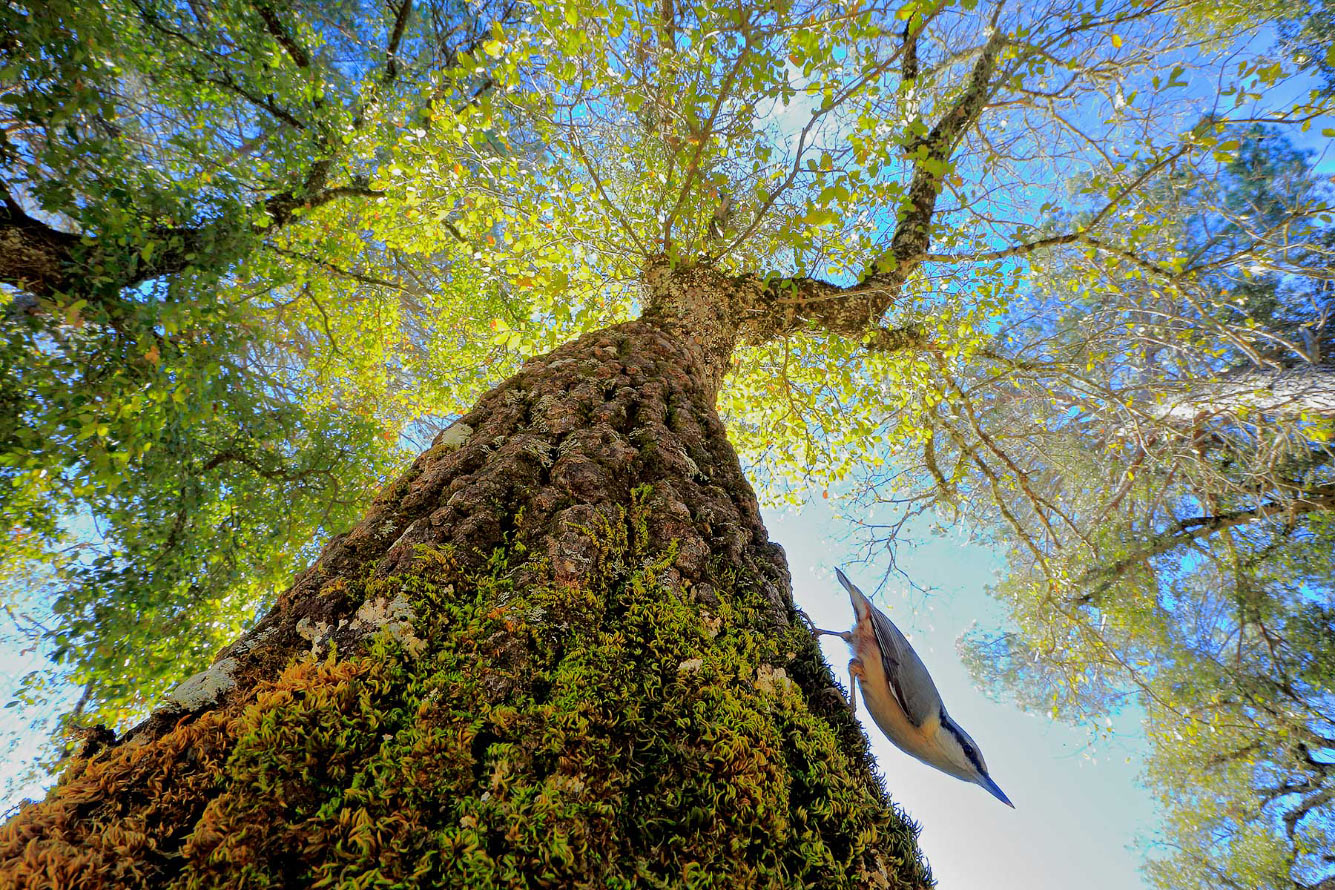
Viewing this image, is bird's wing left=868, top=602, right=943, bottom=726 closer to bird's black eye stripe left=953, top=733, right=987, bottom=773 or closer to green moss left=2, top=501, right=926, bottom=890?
bird's black eye stripe left=953, top=733, right=987, bottom=773

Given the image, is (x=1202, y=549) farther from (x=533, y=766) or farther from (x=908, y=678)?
(x=533, y=766)

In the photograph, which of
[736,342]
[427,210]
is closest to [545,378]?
[736,342]

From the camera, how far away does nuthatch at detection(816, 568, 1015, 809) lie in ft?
5.63

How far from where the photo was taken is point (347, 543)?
1.55m

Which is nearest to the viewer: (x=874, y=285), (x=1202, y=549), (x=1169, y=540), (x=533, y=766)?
(x=533, y=766)

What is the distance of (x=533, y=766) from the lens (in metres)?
0.97

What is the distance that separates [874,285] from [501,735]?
4994 mm

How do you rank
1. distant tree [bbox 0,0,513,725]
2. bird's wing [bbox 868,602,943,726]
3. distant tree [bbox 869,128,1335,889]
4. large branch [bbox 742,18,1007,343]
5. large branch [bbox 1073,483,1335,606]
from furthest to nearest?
large branch [bbox 1073,483,1335,606] < distant tree [bbox 869,128,1335,889] < large branch [bbox 742,18,1007,343] < distant tree [bbox 0,0,513,725] < bird's wing [bbox 868,602,943,726]

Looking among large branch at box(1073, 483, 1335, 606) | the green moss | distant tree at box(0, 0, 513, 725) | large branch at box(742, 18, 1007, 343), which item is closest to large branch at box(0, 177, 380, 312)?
distant tree at box(0, 0, 513, 725)

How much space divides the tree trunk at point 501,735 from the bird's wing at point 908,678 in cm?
42

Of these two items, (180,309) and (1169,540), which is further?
(1169,540)

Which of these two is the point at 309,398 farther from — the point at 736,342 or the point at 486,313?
the point at 736,342

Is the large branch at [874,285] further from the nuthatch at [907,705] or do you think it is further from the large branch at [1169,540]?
the large branch at [1169,540]

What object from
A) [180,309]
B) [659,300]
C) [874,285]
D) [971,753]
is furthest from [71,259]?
[874,285]
